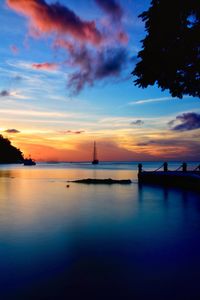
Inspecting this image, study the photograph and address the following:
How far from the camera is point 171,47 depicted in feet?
40.1

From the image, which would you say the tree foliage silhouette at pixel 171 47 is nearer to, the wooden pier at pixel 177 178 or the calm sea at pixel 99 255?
the calm sea at pixel 99 255

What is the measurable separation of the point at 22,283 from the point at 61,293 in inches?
46.8

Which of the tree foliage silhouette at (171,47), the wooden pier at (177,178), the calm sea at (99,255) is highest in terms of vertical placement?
the tree foliage silhouette at (171,47)

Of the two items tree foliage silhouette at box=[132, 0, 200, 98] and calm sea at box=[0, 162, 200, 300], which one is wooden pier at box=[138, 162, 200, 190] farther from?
tree foliage silhouette at box=[132, 0, 200, 98]

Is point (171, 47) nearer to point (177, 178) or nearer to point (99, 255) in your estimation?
point (99, 255)

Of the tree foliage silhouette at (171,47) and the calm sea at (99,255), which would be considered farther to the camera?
the tree foliage silhouette at (171,47)

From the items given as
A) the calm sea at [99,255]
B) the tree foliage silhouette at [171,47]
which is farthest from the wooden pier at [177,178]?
the tree foliage silhouette at [171,47]

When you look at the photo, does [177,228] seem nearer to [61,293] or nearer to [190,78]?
[190,78]

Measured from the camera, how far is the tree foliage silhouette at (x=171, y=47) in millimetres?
11773

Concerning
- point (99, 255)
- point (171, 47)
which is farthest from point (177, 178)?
point (99, 255)

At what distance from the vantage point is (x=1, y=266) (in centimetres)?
890

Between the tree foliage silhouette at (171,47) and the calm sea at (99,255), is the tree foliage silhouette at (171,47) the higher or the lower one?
the higher one

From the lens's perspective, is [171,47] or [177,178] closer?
[171,47]

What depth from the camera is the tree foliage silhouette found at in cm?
1177
